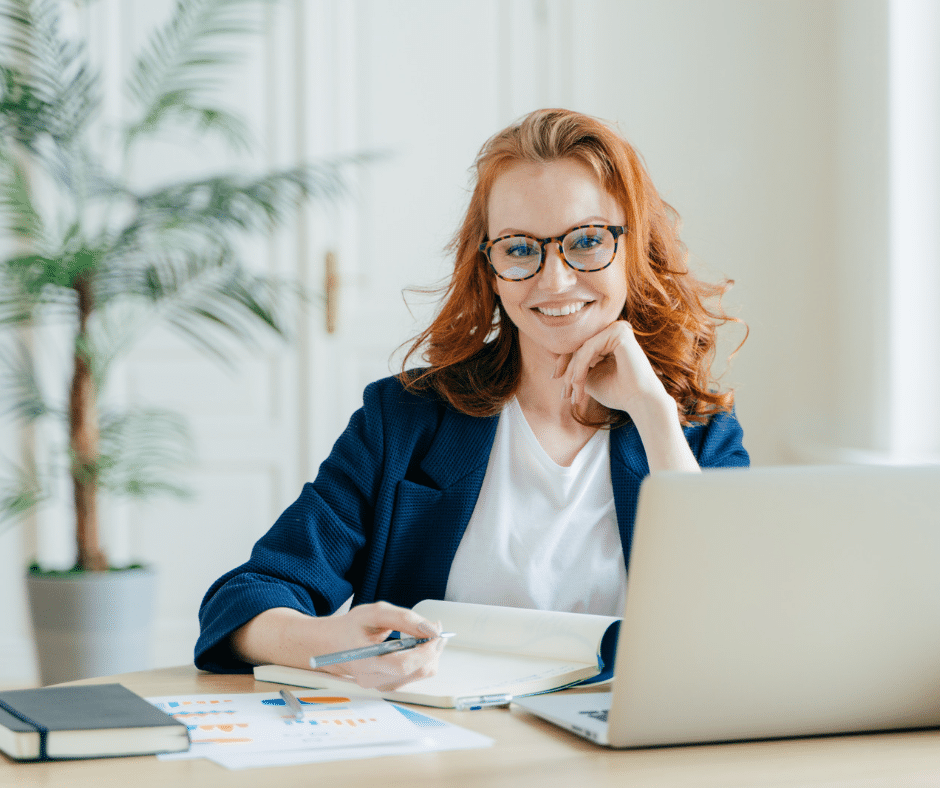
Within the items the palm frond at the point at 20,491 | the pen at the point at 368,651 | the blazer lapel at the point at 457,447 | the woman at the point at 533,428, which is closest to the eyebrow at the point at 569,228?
the woman at the point at 533,428

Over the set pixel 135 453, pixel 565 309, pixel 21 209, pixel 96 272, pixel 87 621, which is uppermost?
pixel 21 209

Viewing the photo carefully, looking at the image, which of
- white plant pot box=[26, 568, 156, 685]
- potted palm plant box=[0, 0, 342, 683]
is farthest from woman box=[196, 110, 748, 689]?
white plant pot box=[26, 568, 156, 685]

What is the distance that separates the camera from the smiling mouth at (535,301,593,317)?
1441 millimetres

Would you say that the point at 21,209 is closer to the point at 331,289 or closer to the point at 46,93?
the point at 46,93

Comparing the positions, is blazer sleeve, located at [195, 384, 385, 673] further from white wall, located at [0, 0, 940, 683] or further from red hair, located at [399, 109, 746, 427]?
white wall, located at [0, 0, 940, 683]

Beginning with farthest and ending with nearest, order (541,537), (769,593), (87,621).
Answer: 1. (87,621)
2. (541,537)
3. (769,593)

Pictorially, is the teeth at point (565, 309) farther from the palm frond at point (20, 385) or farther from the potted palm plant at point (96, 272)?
the palm frond at point (20, 385)

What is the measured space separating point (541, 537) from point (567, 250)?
14.8 inches

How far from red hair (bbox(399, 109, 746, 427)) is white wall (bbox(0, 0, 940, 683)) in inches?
75.7

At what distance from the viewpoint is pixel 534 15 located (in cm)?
358

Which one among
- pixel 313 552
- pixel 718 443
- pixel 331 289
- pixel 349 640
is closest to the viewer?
pixel 349 640

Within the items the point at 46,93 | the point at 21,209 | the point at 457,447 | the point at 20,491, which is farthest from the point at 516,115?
the point at 457,447

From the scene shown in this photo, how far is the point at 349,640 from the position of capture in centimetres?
102

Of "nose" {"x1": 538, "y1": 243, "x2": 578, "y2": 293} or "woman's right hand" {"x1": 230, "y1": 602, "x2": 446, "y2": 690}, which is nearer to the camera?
"woman's right hand" {"x1": 230, "y1": 602, "x2": 446, "y2": 690}
